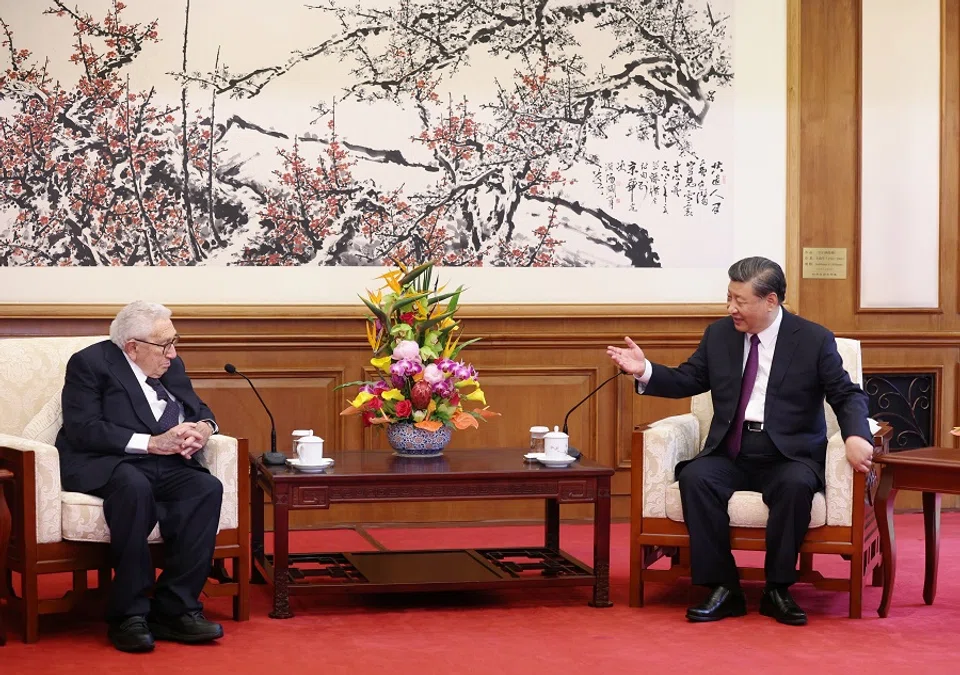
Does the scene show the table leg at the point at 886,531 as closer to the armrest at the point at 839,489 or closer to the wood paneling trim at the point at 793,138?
the armrest at the point at 839,489

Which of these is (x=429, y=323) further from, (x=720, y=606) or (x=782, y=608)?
(x=782, y=608)

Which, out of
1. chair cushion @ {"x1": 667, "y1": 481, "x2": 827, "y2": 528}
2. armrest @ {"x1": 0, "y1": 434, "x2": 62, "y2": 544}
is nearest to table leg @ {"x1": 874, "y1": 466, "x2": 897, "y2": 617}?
chair cushion @ {"x1": 667, "y1": 481, "x2": 827, "y2": 528}

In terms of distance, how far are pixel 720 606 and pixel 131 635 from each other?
5.99 feet

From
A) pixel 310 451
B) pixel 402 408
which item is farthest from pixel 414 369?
pixel 310 451

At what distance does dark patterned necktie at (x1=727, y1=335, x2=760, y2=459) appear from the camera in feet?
14.3

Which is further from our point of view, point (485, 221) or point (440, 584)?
point (485, 221)

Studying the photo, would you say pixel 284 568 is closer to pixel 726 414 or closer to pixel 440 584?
pixel 440 584

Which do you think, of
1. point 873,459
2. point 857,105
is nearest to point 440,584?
point 873,459

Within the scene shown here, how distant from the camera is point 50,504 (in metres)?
3.74

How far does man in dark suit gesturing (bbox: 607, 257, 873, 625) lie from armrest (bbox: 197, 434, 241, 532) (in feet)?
4.35

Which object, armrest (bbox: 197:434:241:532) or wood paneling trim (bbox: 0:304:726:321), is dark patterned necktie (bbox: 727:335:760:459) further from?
armrest (bbox: 197:434:241:532)

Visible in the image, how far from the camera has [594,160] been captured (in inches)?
231

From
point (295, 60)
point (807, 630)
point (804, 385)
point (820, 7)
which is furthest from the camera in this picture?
point (820, 7)

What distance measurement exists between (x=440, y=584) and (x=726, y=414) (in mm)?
1140
